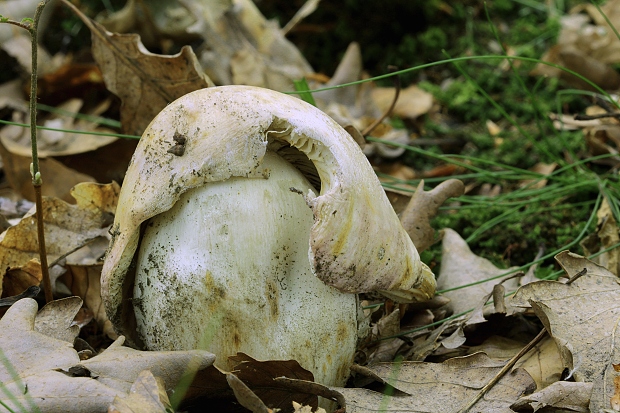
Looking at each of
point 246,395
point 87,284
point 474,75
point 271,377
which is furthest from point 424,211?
point 474,75

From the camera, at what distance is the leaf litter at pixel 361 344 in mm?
1876

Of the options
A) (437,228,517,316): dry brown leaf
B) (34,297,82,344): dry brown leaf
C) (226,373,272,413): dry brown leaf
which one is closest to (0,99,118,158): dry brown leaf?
(34,297,82,344): dry brown leaf

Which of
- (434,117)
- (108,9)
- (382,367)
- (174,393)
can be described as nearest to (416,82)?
(434,117)

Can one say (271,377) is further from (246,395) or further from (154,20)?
(154,20)

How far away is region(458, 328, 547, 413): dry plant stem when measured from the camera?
2.02 metres

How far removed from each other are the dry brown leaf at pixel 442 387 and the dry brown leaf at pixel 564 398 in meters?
0.09

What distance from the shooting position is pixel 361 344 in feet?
7.33

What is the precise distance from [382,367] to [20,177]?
233cm

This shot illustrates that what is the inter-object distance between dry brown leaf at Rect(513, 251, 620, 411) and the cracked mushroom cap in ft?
1.71

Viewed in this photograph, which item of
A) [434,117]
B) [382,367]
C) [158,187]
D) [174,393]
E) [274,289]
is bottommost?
[434,117]

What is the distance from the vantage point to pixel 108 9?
5.06 m

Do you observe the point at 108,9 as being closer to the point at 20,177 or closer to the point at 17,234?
the point at 20,177

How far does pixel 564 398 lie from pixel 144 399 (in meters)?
1.18

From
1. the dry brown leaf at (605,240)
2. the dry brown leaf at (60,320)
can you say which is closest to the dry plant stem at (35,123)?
the dry brown leaf at (60,320)
